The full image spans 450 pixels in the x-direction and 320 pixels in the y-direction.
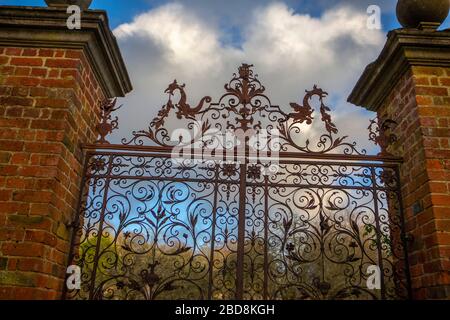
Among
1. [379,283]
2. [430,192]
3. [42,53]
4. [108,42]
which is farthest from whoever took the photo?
[108,42]

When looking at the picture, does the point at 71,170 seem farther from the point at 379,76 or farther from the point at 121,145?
the point at 379,76

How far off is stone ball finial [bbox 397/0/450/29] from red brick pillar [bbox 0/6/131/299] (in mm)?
3042

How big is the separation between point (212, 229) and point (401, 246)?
175cm

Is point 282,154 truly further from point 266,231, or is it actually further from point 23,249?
point 23,249

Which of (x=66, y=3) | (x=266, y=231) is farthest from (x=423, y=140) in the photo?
(x=66, y=3)

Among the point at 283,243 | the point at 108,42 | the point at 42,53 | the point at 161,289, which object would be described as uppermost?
the point at 108,42

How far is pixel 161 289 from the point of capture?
324 centimetres

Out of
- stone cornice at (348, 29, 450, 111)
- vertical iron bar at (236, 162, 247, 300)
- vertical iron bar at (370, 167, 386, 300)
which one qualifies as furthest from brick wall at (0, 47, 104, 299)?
stone cornice at (348, 29, 450, 111)

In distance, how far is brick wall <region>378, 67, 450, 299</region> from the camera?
296 cm

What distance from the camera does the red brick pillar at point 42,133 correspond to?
2.86 metres

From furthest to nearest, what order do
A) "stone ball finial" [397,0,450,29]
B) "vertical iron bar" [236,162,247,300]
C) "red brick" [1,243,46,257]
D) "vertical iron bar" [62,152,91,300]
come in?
"stone ball finial" [397,0,450,29]
"vertical iron bar" [62,152,91,300]
"vertical iron bar" [236,162,247,300]
"red brick" [1,243,46,257]

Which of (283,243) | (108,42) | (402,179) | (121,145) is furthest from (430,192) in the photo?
(108,42)

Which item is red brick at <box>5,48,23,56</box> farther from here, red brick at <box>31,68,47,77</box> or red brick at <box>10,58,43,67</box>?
red brick at <box>31,68,47,77</box>
